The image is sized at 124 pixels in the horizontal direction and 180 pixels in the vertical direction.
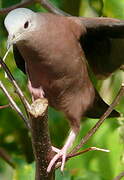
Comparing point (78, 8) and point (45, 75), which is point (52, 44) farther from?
point (78, 8)

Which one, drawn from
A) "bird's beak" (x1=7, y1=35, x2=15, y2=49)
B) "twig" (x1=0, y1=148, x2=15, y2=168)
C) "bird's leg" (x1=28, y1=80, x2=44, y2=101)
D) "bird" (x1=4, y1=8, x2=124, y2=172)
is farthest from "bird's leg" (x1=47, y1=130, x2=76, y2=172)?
"twig" (x1=0, y1=148, x2=15, y2=168)

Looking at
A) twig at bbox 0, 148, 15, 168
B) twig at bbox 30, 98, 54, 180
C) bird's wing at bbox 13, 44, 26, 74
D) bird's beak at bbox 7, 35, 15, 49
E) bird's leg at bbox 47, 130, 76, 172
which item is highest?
bird's beak at bbox 7, 35, 15, 49

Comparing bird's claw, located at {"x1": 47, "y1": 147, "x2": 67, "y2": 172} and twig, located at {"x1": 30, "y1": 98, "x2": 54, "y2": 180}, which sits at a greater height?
twig, located at {"x1": 30, "y1": 98, "x2": 54, "y2": 180}

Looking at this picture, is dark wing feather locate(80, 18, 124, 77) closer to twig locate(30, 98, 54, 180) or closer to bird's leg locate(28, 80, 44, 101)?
bird's leg locate(28, 80, 44, 101)

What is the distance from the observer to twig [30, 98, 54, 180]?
1214 millimetres

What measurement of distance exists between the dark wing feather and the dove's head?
0.26m

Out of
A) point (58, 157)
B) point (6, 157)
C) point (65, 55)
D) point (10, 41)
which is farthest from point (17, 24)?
point (6, 157)

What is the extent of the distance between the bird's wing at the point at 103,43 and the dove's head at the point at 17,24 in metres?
0.25

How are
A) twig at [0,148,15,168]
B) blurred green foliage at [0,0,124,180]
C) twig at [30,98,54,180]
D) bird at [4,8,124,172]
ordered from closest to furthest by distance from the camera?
twig at [30,98,54,180] < bird at [4,8,124,172] < blurred green foliage at [0,0,124,180] < twig at [0,148,15,168]

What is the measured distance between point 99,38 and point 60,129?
51 centimetres

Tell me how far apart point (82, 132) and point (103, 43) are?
1.25ft

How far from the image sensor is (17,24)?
1.38 m

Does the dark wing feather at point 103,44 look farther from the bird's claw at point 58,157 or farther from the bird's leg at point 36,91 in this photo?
the bird's claw at point 58,157

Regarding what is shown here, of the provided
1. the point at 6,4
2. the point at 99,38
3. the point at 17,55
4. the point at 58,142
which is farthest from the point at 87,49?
the point at 58,142
